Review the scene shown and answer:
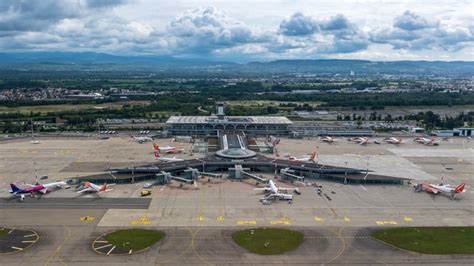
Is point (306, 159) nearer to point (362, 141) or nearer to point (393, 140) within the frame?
point (362, 141)

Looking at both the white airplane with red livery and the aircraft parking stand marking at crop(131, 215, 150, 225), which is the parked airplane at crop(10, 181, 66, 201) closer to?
the aircraft parking stand marking at crop(131, 215, 150, 225)

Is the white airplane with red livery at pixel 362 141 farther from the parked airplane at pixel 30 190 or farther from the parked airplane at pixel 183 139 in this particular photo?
the parked airplane at pixel 30 190

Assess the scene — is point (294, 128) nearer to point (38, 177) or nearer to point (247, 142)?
point (247, 142)

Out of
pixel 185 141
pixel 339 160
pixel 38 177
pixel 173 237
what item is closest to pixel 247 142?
pixel 185 141

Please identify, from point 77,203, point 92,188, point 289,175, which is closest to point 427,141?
point 289,175

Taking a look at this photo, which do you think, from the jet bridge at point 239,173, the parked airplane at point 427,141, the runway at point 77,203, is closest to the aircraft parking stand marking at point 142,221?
the runway at point 77,203

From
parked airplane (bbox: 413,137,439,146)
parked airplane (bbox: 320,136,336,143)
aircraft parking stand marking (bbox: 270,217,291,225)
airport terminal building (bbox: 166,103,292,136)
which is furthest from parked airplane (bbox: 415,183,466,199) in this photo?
airport terminal building (bbox: 166,103,292,136)
